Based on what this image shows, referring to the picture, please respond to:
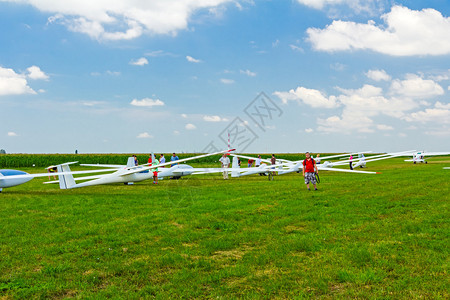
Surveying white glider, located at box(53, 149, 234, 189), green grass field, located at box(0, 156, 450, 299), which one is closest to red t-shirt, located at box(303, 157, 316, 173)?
green grass field, located at box(0, 156, 450, 299)

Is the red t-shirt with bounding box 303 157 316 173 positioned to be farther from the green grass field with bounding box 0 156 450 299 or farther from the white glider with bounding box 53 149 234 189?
the white glider with bounding box 53 149 234 189

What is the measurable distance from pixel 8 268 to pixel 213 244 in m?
3.21

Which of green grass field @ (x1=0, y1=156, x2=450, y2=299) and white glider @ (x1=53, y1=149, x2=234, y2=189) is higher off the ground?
white glider @ (x1=53, y1=149, x2=234, y2=189)

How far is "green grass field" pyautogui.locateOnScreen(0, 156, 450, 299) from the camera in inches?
171

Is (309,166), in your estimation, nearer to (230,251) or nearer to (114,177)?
(230,251)

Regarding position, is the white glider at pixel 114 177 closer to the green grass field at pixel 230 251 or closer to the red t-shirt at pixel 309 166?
the red t-shirt at pixel 309 166

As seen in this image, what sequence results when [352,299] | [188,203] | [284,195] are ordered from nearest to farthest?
[352,299], [188,203], [284,195]

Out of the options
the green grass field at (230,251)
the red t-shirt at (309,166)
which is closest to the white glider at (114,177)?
the red t-shirt at (309,166)

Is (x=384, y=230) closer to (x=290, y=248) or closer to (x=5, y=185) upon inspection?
(x=290, y=248)

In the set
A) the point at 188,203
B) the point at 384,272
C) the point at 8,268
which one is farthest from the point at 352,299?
the point at 188,203

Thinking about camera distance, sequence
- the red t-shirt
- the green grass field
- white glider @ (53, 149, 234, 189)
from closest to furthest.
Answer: the green grass field
the red t-shirt
white glider @ (53, 149, 234, 189)

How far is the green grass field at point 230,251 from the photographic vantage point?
14.3ft

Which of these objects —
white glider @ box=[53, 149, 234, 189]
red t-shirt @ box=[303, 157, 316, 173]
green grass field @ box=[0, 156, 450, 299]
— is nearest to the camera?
green grass field @ box=[0, 156, 450, 299]

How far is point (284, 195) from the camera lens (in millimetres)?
12672
